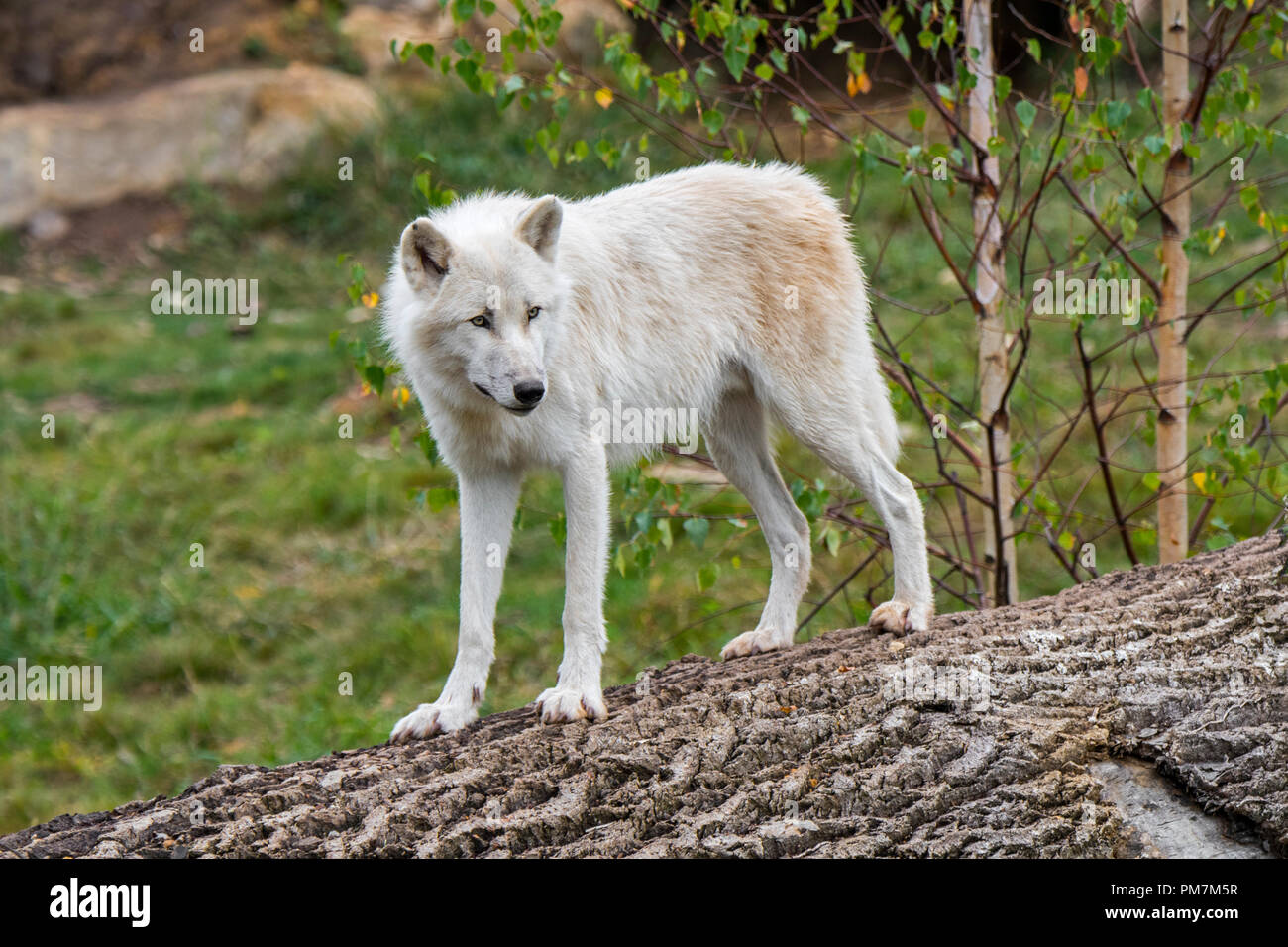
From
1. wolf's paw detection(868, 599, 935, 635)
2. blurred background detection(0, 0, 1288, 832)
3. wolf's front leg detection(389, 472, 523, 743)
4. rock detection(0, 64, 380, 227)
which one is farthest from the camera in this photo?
rock detection(0, 64, 380, 227)

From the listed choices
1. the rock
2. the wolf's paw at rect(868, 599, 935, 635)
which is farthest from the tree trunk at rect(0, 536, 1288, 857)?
the rock

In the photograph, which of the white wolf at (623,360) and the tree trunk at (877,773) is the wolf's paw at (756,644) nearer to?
the white wolf at (623,360)

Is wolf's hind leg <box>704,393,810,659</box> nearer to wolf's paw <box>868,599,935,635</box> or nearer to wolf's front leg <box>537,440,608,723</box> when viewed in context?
wolf's paw <box>868,599,935,635</box>

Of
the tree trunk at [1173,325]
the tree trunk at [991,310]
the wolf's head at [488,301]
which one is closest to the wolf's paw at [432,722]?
the wolf's head at [488,301]

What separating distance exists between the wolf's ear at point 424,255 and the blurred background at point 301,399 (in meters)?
0.90

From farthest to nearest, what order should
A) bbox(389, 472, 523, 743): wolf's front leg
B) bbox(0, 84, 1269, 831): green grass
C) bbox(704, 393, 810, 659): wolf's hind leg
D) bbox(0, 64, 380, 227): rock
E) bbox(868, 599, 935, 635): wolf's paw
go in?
bbox(0, 64, 380, 227): rock < bbox(0, 84, 1269, 831): green grass < bbox(704, 393, 810, 659): wolf's hind leg < bbox(868, 599, 935, 635): wolf's paw < bbox(389, 472, 523, 743): wolf's front leg

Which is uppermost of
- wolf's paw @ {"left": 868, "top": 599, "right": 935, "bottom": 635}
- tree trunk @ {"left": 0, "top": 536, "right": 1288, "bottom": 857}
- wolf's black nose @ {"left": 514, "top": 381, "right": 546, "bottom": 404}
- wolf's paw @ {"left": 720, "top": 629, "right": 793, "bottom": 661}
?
wolf's black nose @ {"left": 514, "top": 381, "right": 546, "bottom": 404}

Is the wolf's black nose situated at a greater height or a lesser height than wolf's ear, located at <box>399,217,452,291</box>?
lesser

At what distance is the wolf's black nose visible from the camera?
3.87 m

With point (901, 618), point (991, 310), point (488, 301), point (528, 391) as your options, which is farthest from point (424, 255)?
point (991, 310)

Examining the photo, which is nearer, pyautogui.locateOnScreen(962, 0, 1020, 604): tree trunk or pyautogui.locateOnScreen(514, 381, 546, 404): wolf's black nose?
pyautogui.locateOnScreen(514, 381, 546, 404): wolf's black nose

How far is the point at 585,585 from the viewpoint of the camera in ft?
14.0
